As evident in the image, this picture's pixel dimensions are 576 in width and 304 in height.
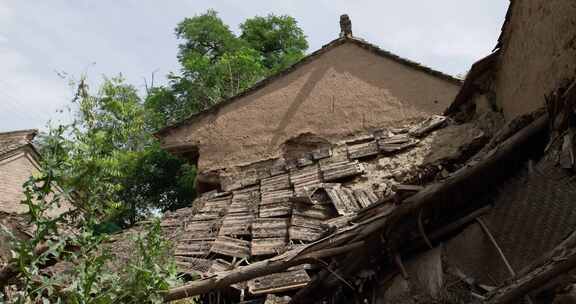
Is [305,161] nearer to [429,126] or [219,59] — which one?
[429,126]

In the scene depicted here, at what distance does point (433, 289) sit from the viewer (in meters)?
3.85

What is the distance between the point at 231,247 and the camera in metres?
6.28

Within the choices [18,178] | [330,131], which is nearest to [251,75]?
[18,178]

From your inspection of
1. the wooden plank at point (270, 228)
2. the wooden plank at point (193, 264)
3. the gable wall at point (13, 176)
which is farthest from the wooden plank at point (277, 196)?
the gable wall at point (13, 176)

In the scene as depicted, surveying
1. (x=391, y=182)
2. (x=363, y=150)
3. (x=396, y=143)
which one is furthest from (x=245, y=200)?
(x=396, y=143)

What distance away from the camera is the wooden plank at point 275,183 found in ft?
24.9

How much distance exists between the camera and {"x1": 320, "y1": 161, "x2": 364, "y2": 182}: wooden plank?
285 inches

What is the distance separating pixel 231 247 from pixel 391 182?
1.96 m

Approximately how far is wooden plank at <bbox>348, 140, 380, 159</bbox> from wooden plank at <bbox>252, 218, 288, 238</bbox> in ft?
5.23

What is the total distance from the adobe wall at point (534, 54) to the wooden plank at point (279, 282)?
2461 millimetres

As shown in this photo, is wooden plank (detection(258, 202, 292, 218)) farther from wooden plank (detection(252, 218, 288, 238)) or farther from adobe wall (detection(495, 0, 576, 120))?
adobe wall (detection(495, 0, 576, 120))

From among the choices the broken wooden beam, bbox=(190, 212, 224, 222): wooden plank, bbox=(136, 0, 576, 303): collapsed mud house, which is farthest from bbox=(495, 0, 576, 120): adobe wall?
bbox=(190, 212, 224, 222): wooden plank

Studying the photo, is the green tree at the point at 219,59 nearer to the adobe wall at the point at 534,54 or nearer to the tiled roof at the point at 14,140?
the tiled roof at the point at 14,140

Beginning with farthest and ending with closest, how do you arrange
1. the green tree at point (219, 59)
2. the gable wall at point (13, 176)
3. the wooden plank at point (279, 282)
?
1. the green tree at point (219, 59)
2. the gable wall at point (13, 176)
3. the wooden plank at point (279, 282)
